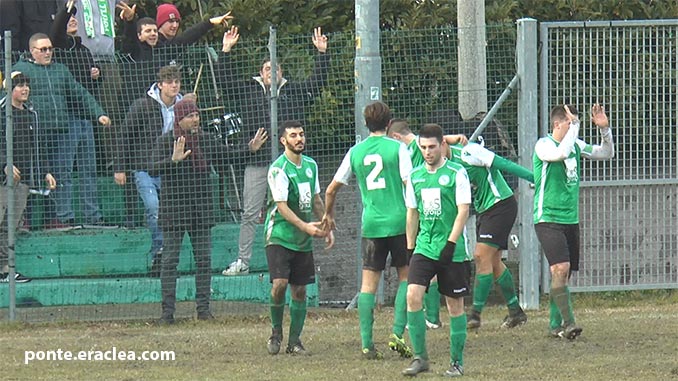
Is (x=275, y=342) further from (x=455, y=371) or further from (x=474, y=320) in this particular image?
(x=474, y=320)

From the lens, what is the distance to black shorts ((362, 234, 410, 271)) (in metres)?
12.4

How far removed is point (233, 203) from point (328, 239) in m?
2.88

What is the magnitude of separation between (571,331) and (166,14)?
564cm

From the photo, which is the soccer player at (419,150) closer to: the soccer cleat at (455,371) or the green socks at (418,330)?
the green socks at (418,330)

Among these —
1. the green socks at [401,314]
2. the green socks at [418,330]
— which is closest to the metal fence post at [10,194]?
the green socks at [401,314]

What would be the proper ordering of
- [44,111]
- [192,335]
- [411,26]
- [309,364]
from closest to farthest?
[309,364]
[192,335]
[44,111]
[411,26]

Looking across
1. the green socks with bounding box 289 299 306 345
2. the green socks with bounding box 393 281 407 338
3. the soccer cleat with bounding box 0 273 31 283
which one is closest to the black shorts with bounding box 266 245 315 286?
the green socks with bounding box 289 299 306 345

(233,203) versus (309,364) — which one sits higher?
(233,203)

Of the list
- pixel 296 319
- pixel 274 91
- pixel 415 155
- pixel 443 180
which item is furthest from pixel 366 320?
pixel 274 91

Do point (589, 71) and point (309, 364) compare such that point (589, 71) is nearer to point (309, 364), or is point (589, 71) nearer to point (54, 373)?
point (309, 364)

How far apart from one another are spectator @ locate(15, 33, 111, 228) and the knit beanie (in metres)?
1.32

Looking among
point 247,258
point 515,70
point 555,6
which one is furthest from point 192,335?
point 555,6

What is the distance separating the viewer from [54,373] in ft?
37.9

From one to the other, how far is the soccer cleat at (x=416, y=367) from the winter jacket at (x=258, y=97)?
4481 millimetres
